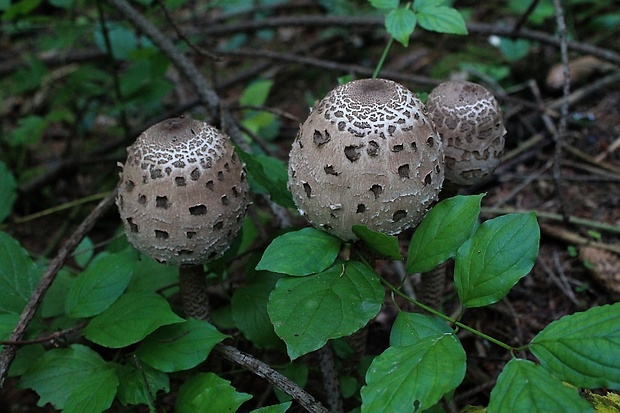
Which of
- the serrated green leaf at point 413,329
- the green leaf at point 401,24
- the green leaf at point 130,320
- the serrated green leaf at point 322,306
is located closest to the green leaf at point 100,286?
the green leaf at point 130,320

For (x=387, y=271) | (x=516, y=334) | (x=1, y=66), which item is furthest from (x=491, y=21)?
(x=1, y=66)

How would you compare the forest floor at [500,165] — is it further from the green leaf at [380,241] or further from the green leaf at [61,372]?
the green leaf at [380,241]

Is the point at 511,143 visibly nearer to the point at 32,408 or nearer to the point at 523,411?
the point at 523,411

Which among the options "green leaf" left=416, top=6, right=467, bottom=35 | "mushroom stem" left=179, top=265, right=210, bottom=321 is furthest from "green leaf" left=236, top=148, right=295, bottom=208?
"green leaf" left=416, top=6, right=467, bottom=35

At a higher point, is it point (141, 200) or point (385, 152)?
point (385, 152)

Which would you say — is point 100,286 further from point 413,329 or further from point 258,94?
point 258,94

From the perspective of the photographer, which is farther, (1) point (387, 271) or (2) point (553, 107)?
(2) point (553, 107)

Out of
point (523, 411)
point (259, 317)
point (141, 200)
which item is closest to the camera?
point (523, 411)
